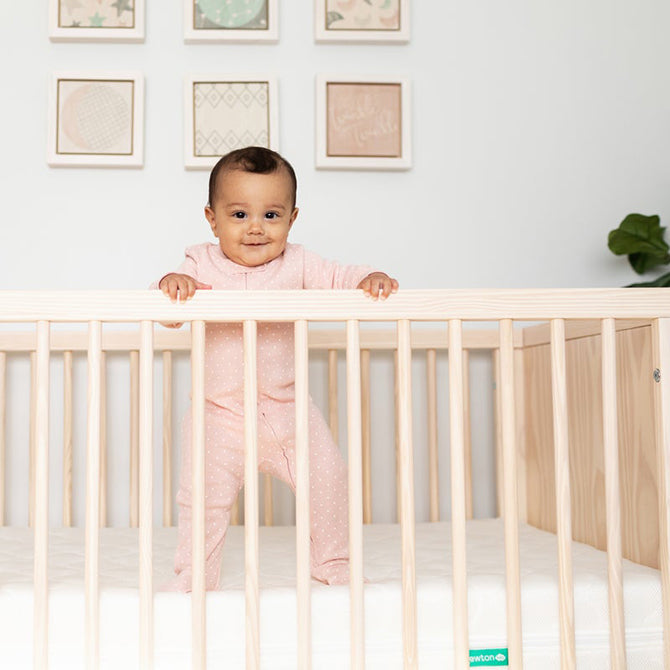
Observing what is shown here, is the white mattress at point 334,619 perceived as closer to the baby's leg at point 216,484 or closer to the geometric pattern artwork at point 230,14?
the baby's leg at point 216,484

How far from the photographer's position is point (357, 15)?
1881 millimetres

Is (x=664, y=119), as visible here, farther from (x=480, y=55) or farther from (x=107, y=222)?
(x=107, y=222)

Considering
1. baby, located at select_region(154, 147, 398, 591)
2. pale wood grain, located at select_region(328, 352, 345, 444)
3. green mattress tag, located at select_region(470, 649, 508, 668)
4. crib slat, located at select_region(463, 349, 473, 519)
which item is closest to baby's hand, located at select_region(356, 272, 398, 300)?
baby, located at select_region(154, 147, 398, 591)

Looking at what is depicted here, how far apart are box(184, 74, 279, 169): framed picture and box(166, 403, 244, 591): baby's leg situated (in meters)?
0.75

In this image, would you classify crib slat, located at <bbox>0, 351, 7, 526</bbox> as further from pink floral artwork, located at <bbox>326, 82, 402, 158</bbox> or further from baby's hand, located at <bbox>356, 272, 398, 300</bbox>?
baby's hand, located at <bbox>356, 272, 398, 300</bbox>

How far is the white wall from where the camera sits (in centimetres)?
185

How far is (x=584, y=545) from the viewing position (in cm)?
150

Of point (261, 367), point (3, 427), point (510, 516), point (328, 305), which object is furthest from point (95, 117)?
point (510, 516)

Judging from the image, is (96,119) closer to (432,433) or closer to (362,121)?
(362,121)

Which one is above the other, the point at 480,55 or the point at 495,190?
the point at 480,55

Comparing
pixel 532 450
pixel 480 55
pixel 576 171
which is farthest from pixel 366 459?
pixel 480 55

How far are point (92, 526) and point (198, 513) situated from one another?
0.12m

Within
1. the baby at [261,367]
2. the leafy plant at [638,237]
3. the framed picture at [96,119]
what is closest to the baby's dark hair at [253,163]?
the baby at [261,367]

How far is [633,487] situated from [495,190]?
797 mm
